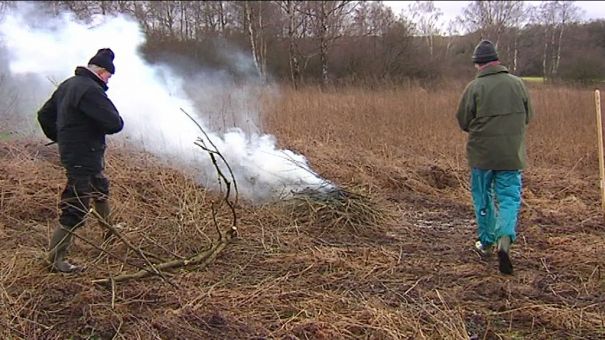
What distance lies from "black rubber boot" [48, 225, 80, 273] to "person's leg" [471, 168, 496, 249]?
10.6 feet

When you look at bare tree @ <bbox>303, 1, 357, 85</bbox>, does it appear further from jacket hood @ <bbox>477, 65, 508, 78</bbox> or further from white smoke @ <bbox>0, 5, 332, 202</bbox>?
jacket hood @ <bbox>477, 65, 508, 78</bbox>

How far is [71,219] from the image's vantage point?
13.8 ft

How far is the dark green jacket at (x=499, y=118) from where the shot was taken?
4355mm

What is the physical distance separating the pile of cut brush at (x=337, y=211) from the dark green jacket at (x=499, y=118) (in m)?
1.52

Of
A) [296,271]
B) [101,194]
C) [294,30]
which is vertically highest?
[294,30]

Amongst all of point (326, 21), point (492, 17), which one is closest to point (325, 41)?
point (326, 21)

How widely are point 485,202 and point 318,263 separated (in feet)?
4.85

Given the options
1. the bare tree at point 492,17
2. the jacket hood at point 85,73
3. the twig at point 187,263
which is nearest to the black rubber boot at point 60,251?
the twig at point 187,263

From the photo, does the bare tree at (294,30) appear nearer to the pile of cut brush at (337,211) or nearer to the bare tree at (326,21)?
the bare tree at (326,21)

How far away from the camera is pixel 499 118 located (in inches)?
173

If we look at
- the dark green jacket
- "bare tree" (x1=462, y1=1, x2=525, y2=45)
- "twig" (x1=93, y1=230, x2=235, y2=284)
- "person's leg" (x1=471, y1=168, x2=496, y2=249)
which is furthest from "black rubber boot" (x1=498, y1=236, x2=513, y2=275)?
"bare tree" (x1=462, y1=1, x2=525, y2=45)

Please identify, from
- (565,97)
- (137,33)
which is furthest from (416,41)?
(137,33)

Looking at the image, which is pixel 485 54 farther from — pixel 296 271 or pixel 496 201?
pixel 296 271

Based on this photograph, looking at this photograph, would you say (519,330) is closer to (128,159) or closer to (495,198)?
(495,198)
